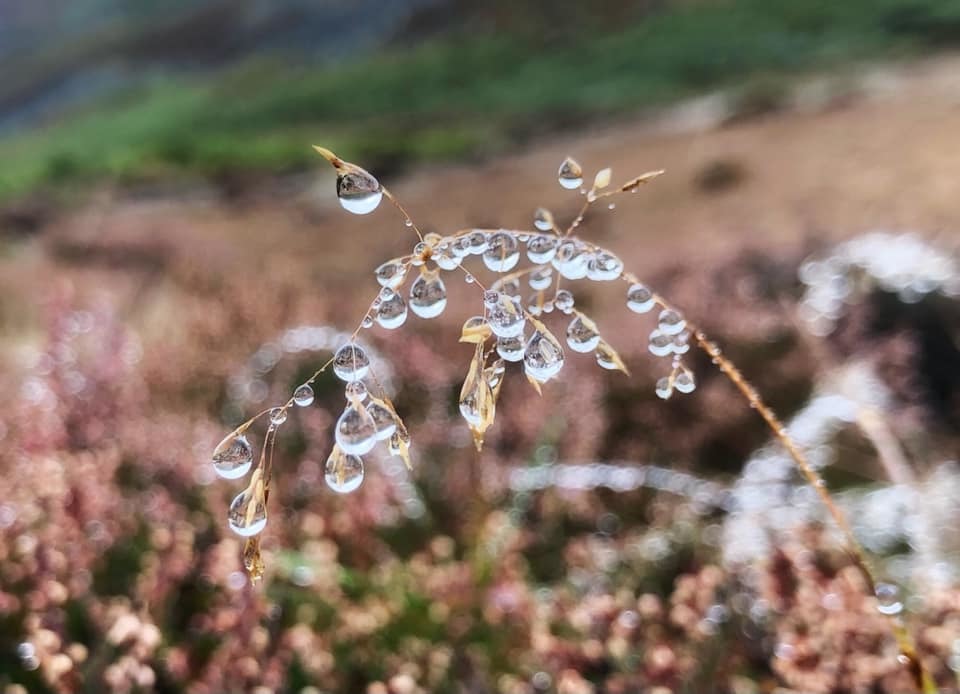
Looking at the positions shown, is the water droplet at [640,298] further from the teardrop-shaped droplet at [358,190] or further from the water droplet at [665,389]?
the teardrop-shaped droplet at [358,190]

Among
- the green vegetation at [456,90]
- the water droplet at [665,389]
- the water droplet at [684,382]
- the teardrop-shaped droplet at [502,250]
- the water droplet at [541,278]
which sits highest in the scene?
the teardrop-shaped droplet at [502,250]

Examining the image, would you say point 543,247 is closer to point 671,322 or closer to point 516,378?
point 671,322

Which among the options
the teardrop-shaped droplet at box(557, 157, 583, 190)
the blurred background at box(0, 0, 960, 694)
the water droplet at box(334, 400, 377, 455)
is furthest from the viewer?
the blurred background at box(0, 0, 960, 694)

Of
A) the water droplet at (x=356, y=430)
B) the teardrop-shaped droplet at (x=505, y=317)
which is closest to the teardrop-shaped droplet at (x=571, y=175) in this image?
the teardrop-shaped droplet at (x=505, y=317)

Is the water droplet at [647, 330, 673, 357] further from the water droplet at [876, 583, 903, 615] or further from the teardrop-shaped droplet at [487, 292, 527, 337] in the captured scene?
the water droplet at [876, 583, 903, 615]

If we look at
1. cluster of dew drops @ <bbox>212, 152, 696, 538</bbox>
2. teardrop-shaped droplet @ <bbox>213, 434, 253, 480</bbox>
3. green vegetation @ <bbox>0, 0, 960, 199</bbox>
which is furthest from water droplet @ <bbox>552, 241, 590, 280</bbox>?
green vegetation @ <bbox>0, 0, 960, 199</bbox>

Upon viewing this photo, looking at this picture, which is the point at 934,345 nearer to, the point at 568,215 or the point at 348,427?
the point at 568,215

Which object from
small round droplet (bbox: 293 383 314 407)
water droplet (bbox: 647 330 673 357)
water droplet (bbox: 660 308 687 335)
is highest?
small round droplet (bbox: 293 383 314 407)
